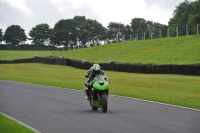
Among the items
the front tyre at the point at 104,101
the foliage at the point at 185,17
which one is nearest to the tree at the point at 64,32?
the foliage at the point at 185,17

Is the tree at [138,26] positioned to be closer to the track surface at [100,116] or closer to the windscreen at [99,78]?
the track surface at [100,116]

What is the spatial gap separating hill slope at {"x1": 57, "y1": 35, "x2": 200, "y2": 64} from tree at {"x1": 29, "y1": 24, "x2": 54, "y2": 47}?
80.7m

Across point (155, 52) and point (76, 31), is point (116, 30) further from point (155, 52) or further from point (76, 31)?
point (155, 52)

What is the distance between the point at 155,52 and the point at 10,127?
172ft

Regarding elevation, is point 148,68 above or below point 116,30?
below

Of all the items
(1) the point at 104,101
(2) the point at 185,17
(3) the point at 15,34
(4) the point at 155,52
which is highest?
(2) the point at 185,17

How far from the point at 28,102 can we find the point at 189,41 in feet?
165

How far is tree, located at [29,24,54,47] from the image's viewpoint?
160875 millimetres

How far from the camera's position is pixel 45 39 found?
162750 millimetres

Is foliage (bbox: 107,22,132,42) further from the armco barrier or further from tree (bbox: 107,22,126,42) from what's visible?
the armco barrier

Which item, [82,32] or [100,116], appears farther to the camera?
[82,32]

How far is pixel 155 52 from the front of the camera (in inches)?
2453

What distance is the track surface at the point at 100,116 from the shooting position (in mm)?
10797

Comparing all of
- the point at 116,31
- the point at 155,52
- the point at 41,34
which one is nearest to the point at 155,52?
the point at 155,52
